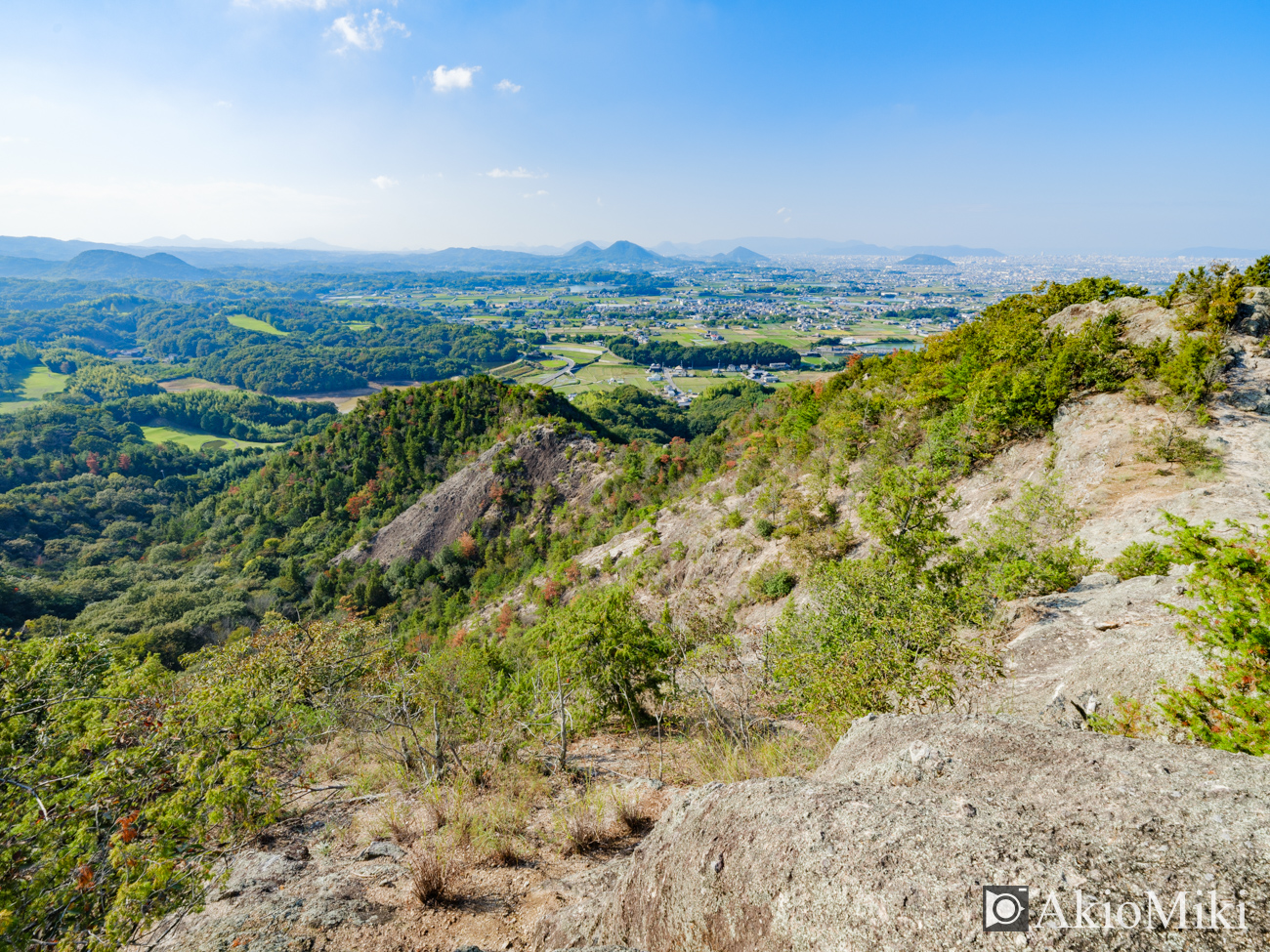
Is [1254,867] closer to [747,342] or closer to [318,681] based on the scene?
[318,681]

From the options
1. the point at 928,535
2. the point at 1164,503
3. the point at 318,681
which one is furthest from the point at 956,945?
the point at 1164,503

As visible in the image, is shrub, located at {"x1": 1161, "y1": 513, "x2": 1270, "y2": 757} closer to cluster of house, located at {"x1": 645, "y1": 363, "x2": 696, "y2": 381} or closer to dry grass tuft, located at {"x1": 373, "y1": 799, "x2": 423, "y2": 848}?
dry grass tuft, located at {"x1": 373, "y1": 799, "x2": 423, "y2": 848}

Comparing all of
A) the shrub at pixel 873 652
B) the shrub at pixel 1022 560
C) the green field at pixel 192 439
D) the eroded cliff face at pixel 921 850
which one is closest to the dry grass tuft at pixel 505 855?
the eroded cliff face at pixel 921 850

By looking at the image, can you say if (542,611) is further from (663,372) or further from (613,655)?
(663,372)

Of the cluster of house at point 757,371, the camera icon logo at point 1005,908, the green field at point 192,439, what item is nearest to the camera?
the camera icon logo at point 1005,908

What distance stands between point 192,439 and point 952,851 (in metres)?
192

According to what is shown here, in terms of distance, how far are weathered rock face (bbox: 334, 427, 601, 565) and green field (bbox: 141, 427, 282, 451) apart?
107710mm

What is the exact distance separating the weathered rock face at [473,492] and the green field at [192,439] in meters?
108

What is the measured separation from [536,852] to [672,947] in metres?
4.29

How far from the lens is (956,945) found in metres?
3.59

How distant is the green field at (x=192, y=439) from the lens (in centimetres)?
13825

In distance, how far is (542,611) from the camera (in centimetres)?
3509

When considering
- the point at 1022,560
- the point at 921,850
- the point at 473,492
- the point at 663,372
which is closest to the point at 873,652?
the point at 921,850

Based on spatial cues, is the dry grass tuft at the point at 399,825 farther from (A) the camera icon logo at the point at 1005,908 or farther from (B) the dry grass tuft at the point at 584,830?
(A) the camera icon logo at the point at 1005,908
